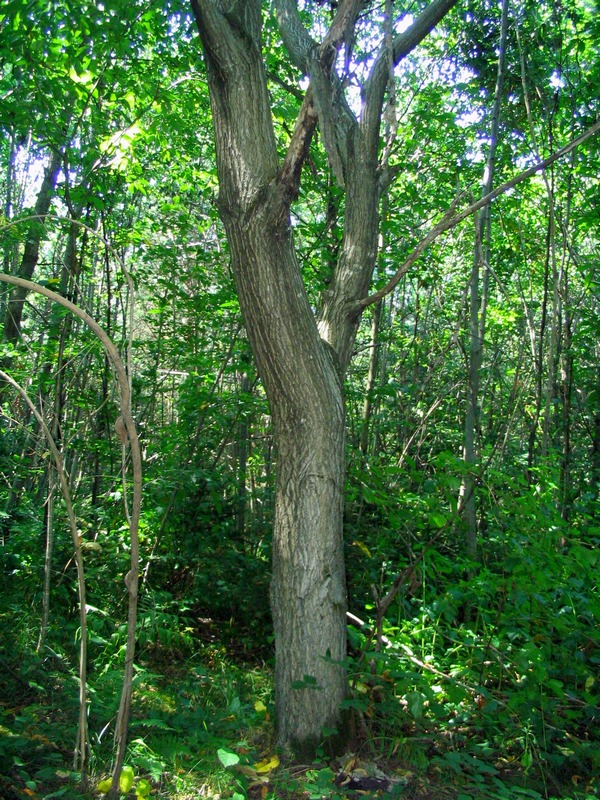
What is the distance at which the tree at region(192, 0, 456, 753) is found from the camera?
122 inches

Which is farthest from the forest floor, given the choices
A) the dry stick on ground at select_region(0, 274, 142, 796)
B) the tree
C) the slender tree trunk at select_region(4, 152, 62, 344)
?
the slender tree trunk at select_region(4, 152, 62, 344)

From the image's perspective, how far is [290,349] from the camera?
10.4 ft

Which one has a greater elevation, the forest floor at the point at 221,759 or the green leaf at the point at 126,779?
the green leaf at the point at 126,779

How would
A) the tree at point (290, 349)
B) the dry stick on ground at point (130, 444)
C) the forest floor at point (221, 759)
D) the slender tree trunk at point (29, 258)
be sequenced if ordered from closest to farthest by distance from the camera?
the dry stick on ground at point (130, 444)
the forest floor at point (221, 759)
the tree at point (290, 349)
the slender tree trunk at point (29, 258)

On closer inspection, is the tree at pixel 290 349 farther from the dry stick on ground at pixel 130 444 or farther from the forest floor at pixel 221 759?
the dry stick on ground at pixel 130 444

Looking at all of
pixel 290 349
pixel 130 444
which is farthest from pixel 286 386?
pixel 130 444

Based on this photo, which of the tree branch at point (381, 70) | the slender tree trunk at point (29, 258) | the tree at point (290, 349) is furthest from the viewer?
the slender tree trunk at point (29, 258)

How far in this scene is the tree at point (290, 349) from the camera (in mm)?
3090

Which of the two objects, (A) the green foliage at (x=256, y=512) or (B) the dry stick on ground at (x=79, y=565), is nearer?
(B) the dry stick on ground at (x=79, y=565)

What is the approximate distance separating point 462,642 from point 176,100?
5202mm

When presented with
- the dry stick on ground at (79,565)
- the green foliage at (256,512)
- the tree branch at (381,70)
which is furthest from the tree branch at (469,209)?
the dry stick on ground at (79,565)

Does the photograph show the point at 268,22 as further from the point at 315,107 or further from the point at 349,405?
the point at 349,405

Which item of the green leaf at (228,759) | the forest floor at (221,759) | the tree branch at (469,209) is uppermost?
the tree branch at (469,209)

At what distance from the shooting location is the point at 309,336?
3.21 meters
